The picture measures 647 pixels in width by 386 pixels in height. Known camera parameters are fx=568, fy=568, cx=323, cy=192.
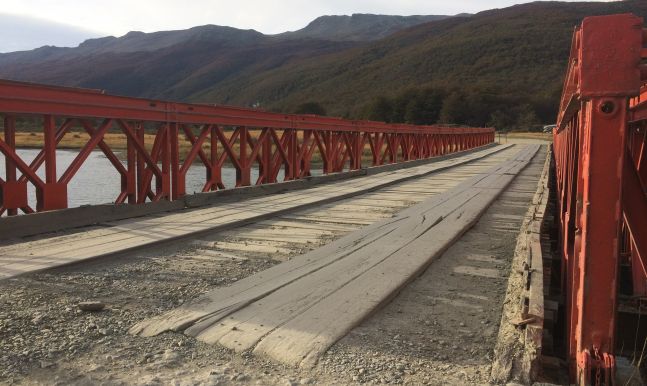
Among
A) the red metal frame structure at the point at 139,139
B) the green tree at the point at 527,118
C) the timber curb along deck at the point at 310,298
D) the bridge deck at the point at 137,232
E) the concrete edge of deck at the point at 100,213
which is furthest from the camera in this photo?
the green tree at the point at 527,118

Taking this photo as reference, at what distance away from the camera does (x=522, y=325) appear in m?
3.34

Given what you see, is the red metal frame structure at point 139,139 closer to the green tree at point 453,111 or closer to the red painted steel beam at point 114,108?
the red painted steel beam at point 114,108

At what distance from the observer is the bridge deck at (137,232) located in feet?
16.1

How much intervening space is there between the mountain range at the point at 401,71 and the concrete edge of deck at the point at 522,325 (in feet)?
271

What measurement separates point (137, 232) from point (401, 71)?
125296 millimetres

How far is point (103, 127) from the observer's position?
7.22m

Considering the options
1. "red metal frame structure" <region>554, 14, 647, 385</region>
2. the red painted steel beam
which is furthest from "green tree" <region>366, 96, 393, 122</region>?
"red metal frame structure" <region>554, 14, 647, 385</region>

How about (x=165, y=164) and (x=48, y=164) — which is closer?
(x=48, y=164)

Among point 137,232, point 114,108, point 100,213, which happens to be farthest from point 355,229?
point 114,108

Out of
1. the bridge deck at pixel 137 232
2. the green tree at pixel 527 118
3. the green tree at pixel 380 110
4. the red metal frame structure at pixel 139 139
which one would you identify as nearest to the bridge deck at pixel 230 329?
the bridge deck at pixel 137 232

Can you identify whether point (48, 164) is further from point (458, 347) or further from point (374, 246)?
point (458, 347)

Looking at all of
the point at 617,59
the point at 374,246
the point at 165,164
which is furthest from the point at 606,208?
the point at 165,164

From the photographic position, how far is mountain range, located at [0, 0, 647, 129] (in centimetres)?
9225

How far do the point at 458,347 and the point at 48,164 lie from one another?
5.34 meters
